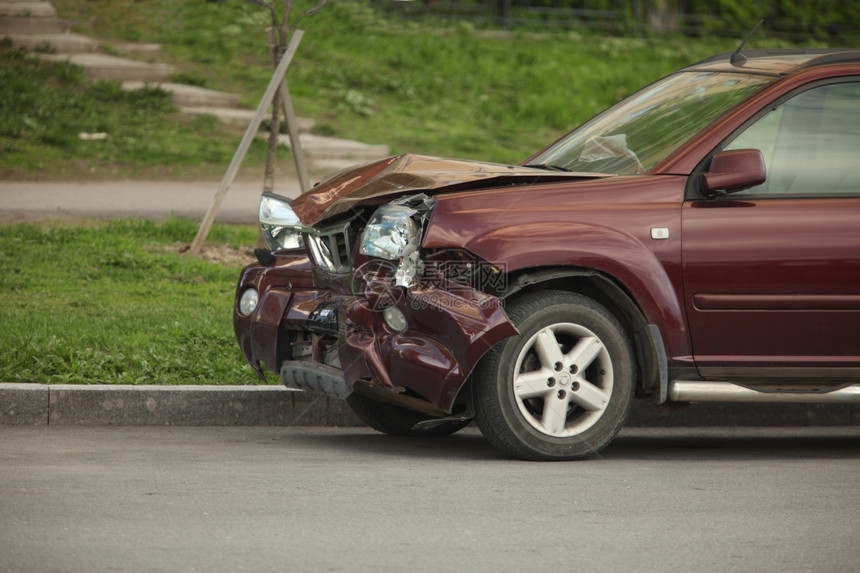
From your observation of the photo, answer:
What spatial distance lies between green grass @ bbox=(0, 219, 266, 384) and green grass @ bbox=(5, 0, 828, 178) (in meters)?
3.31

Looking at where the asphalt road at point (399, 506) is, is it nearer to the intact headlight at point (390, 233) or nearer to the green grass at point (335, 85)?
the intact headlight at point (390, 233)

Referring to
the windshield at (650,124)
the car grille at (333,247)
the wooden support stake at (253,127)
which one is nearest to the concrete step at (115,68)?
the wooden support stake at (253,127)

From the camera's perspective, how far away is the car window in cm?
639

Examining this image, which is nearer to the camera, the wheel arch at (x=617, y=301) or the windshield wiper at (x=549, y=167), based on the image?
the wheel arch at (x=617, y=301)

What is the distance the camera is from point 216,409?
7.30 m

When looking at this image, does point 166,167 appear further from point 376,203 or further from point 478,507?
point 478,507

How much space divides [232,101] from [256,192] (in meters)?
3.17

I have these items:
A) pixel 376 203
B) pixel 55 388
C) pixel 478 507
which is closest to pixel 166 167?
pixel 55 388

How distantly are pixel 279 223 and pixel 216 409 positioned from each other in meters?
1.11

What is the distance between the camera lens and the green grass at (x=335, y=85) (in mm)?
14891

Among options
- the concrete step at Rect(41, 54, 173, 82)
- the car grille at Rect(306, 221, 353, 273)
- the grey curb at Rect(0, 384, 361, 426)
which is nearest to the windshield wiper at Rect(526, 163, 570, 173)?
the car grille at Rect(306, 221, 353, 273)

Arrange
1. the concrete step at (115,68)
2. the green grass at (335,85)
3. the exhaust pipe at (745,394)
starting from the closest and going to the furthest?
1. the exhaust pipe at (745,394)
2. the green grass at (335,85)
3. the concrete step at (115,68)

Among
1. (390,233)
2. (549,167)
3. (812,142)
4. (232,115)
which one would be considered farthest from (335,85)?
(390,233)

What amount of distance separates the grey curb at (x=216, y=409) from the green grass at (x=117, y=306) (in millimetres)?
275
